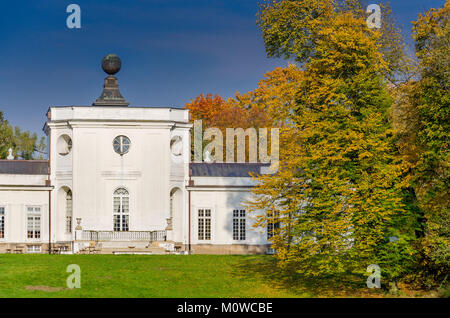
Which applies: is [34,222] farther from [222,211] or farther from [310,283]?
[310,283]

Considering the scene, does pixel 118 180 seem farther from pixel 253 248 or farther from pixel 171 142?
pixel 253 248

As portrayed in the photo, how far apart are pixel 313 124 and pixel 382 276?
19.3 feet

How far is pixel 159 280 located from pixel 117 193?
48.4 ft

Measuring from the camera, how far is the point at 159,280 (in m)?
27.1

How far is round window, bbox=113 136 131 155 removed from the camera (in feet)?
135

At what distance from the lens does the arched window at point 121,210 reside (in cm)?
4078

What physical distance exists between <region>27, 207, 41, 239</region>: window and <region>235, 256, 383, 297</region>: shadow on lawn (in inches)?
601

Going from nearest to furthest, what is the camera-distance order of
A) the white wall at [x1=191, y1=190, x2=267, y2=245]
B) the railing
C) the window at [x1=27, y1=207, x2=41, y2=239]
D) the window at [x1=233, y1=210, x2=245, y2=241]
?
the railing < the window at [x1=27, y1=207, x2=41, y2=239] < the white wall at [x1=191, y1=190, x2=267, y2=245] < the window at [x1=233, y1=210, x2=245, y2=241]

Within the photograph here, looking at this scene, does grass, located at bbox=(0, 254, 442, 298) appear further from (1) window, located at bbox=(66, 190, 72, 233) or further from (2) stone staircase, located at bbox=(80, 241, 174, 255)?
(1) window, located at bbox=(66, 190, 72, 233)

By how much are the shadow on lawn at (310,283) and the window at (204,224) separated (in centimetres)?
1089

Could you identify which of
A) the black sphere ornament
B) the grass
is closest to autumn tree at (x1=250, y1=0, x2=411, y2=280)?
the grass

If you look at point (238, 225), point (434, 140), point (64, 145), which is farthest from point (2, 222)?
point (434, 140)
